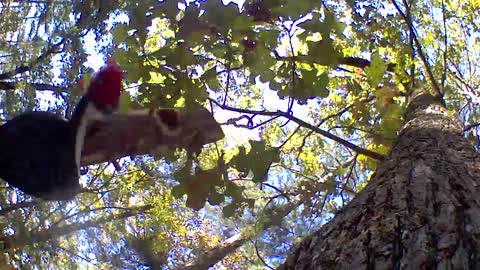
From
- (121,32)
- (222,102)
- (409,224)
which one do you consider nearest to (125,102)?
(121,32)

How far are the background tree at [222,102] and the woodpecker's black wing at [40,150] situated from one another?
34 centimetres

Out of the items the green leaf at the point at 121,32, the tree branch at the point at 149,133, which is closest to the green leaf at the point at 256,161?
the tree branch at the point at 149,133

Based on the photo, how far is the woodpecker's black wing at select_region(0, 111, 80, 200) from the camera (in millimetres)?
1394

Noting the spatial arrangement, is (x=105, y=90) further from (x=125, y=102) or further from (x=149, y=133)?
(x=125, y=102)

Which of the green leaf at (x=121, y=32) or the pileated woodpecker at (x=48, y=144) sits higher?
the green leaf at (x=121, y=32)

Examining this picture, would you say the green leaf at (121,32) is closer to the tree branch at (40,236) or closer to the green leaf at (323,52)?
the green leaf at (323,52)

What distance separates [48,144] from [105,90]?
0.21 m

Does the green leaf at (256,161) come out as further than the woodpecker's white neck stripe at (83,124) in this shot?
Yes

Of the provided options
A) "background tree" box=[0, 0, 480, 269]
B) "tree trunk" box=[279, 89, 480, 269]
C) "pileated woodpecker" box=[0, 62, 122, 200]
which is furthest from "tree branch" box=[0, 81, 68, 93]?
"tree trunk" box=[279, 89, 480, 269]

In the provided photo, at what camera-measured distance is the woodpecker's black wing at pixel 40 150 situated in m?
1.39

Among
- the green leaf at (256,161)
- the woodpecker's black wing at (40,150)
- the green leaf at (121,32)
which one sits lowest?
the woodpecker's black wing at (40,150)

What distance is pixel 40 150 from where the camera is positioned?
4.57ft

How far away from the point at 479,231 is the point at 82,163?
103 centimetres

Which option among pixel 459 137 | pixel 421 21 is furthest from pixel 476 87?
pixel 459 137
